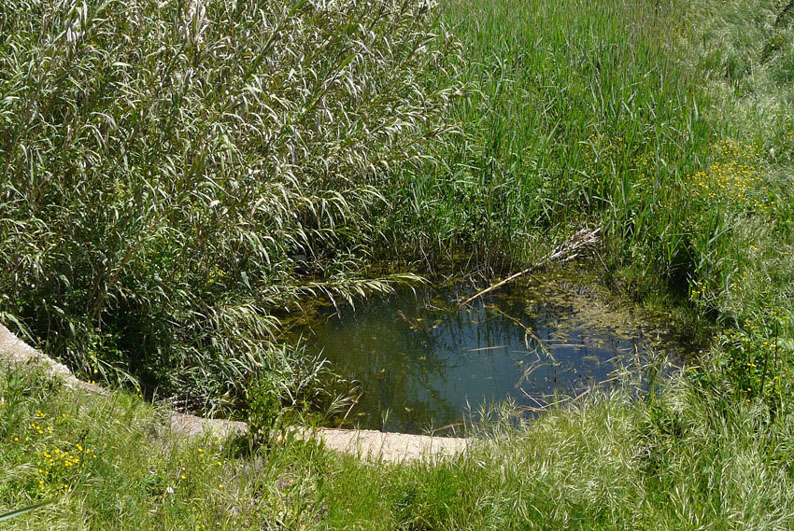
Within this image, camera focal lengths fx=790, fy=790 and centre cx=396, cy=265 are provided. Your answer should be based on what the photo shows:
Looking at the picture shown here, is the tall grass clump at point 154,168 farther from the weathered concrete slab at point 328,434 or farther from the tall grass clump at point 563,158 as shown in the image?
the tall grass clump at point 563,158

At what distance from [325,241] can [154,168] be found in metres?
2.54

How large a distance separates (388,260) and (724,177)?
2.73 meters

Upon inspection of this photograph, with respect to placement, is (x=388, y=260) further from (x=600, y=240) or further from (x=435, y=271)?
(x=600, y=240)

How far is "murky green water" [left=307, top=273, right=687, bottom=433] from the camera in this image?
498 centimetres

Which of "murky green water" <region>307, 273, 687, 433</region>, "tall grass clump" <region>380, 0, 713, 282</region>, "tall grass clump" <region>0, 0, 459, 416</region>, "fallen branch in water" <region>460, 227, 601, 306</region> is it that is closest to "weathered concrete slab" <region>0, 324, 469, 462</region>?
"tall grass clump" <region>0, 0, 459, 416</region>

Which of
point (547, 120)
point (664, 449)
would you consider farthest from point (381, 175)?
point (664, 449)

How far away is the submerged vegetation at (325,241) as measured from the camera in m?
3.19

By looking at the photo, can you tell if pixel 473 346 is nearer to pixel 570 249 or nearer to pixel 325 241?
pixel 570 249

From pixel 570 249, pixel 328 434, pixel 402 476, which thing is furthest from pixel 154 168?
pixel 570 249

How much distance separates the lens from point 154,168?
13.6 ft

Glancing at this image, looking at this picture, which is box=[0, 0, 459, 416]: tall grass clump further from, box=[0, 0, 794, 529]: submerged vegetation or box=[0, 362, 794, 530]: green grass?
box=[0, 362, 794, 530]: green grass

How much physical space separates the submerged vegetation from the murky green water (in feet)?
1.07

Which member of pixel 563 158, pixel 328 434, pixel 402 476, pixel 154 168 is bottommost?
pixel 328 434

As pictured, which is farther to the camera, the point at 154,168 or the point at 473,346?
the point at 473,346
